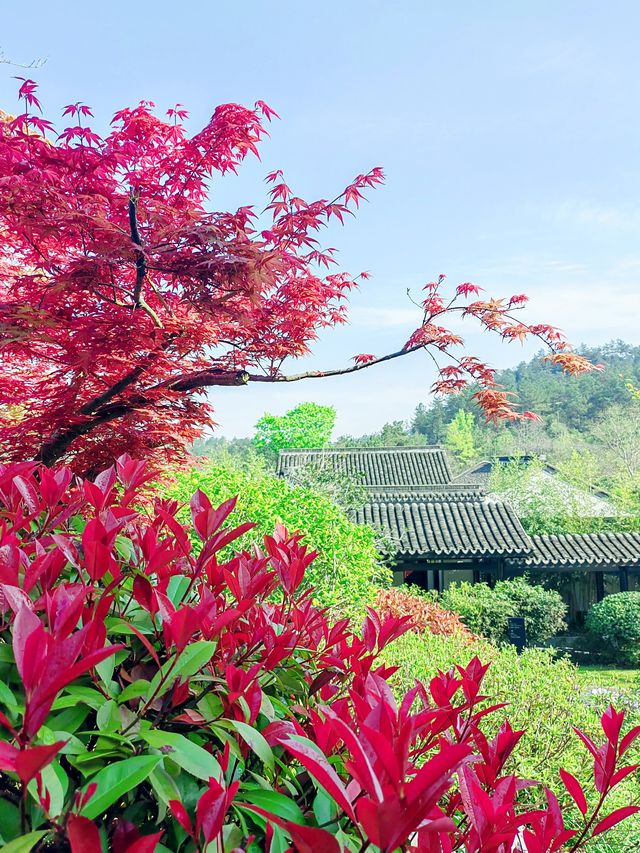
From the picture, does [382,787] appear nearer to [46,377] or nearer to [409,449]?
[46,377]

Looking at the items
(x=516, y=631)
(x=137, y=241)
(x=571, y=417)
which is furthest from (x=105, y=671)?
(x=571, y=417)

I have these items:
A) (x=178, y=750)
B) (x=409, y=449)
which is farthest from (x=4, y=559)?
(x=409, y=449)

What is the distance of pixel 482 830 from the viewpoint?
2.69 feet

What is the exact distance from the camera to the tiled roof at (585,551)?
579 inches

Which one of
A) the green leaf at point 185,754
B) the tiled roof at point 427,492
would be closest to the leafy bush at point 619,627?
the tiled roof at point 427,492

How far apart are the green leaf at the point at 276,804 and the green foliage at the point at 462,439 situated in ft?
174

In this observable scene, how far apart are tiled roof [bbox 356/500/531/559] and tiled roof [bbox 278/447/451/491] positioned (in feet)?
29.4

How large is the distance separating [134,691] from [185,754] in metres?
0.15

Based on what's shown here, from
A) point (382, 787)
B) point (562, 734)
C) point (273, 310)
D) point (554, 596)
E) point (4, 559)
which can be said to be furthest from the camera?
point (554, 596)

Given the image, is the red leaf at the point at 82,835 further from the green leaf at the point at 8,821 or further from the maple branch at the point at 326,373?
the maple branch at the point at 326,373

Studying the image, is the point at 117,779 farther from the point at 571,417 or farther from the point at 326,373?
the point at 571,417

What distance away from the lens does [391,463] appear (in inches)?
1032

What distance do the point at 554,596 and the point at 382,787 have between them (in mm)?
13858

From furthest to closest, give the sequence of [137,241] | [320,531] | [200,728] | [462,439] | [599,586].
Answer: [462,439], [599,586], [320,531], [137,241], [200,728]
